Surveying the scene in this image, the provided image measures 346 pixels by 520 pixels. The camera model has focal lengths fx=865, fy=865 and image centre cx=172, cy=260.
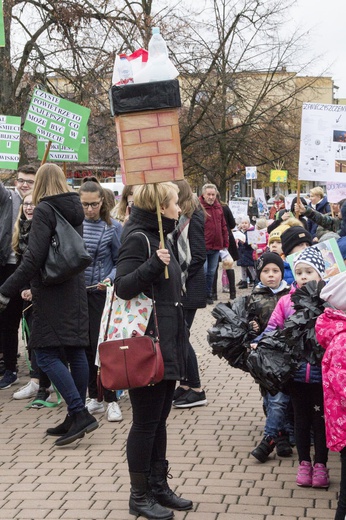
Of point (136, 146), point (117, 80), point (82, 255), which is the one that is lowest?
point (82, 255)

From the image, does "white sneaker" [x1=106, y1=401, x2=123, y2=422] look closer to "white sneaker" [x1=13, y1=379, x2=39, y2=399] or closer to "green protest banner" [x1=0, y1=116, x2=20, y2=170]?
"white sneaker" [x1=13, y1=379, x2=39, y2=399]

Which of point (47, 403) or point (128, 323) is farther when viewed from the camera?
point (47, 403)

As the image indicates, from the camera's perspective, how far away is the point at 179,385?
747 cm

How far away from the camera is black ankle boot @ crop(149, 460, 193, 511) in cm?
468

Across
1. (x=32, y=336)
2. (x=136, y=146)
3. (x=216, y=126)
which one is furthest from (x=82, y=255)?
(x=216, y=126)

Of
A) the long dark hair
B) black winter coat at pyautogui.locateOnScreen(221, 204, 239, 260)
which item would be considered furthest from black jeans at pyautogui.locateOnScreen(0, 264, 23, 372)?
black winter coat at pyautogui.locateOnScreen(221, 204, 239, 260)

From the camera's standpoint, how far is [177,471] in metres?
5.40

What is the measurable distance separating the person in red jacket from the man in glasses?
6.06 meters

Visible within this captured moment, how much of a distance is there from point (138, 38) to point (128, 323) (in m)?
17.1

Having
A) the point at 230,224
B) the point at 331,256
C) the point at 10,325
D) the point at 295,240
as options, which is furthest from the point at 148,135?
the point at 230,224

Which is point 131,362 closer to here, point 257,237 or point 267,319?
point 267,319

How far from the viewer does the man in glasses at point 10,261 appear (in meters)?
7.95

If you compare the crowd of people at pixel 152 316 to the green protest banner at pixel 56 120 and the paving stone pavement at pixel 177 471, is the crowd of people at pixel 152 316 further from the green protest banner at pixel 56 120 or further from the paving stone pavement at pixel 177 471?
the green protest banner at pixel 56 120

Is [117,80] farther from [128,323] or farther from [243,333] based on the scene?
[243,333]
